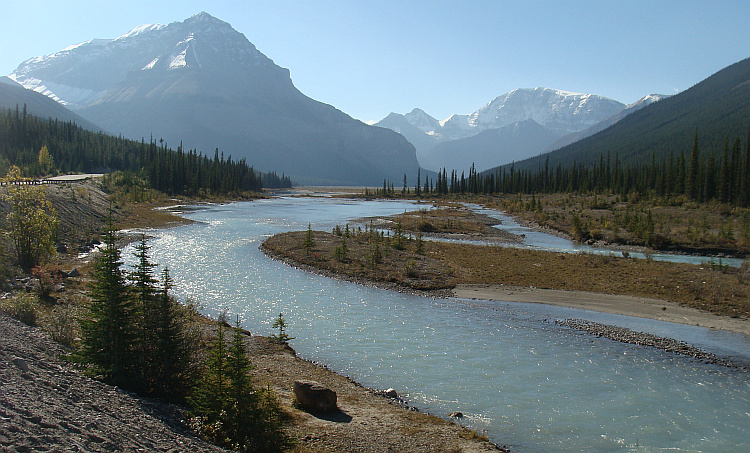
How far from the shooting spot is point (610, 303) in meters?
26.7

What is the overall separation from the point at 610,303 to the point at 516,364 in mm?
12548

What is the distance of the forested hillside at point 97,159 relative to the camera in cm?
11119

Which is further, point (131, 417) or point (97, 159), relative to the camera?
point (97, 159)

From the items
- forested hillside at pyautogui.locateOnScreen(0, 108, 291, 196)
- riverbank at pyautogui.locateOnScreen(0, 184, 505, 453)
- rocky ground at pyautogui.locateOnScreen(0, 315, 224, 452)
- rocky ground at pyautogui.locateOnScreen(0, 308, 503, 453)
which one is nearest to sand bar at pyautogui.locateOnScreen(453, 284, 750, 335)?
riverbank at pyautogui.locateOnScreen(0, 184, 505, 453)

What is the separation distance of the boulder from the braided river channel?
2.92m

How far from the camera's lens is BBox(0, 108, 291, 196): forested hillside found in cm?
11119

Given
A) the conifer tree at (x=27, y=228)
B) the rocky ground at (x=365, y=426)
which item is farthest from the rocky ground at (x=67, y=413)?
the conifer tree at (x=27, y=228)

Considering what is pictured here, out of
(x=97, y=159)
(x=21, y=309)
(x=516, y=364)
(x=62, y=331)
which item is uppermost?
(x=97, y=159)

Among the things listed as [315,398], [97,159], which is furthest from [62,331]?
[97,159]

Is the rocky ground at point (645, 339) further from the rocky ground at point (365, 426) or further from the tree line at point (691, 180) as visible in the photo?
the tree line at point (691, 180)

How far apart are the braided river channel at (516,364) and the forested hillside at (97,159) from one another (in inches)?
3693

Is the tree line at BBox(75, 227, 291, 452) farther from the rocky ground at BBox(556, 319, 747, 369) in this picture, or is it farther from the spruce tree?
the rocky ground at BBox(556, 319, 747, 369)

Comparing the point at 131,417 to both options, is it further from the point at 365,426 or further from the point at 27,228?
the point at 27,228

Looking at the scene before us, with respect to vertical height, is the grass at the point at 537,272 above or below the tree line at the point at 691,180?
below
